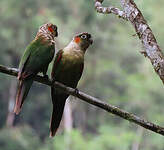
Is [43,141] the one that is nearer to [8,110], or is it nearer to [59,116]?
[8,110]

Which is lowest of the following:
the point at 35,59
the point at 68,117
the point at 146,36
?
the point at 68,117

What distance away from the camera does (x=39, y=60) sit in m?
2.61

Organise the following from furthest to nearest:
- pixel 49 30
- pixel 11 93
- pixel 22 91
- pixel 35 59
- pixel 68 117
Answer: pixel 68 117 → pixel 11 93 → pixel 49 30 → pixel 35 59 → pixel 22 91

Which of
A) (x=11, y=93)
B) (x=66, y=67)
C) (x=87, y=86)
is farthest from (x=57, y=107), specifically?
(x=87, y=86)

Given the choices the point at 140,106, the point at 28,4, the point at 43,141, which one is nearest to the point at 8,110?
the point at 43,141

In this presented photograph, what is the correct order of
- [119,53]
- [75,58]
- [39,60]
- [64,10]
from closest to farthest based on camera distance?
1. [39,60]
2. [75,58]
3. [64,10]
4. [119,53]

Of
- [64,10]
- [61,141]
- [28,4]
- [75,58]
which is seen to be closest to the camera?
[75,58]

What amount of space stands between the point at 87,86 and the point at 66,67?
14.6 metres

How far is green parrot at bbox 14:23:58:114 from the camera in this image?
2.45 m

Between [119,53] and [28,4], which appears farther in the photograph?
[119,53]

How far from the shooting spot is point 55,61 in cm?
289

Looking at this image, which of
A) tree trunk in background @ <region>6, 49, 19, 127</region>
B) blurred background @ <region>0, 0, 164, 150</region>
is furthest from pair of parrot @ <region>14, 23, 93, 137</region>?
tree trunk in background @ <region>6, 49, 19, 127</region>

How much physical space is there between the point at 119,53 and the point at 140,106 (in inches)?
106

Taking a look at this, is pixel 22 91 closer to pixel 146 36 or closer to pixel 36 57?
pixel 36 57
